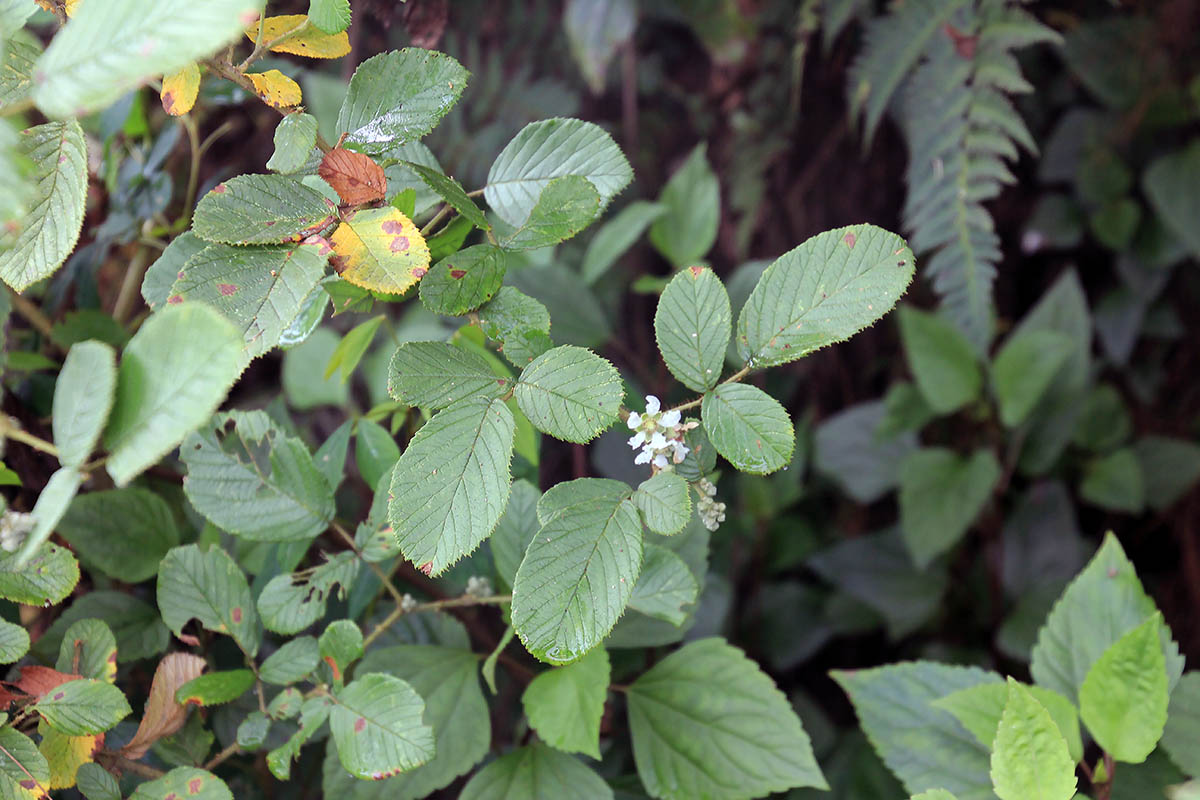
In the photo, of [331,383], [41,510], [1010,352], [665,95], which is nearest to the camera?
[41,510]

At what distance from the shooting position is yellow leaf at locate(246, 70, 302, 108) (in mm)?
405

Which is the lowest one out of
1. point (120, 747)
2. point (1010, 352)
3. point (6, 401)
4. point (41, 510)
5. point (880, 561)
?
point (880, 561)

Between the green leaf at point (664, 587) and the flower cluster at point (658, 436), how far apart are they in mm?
111

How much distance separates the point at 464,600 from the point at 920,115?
0.79 m

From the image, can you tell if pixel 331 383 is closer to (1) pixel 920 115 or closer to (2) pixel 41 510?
(2) pixel 41 510

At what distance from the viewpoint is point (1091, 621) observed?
0.60 meters

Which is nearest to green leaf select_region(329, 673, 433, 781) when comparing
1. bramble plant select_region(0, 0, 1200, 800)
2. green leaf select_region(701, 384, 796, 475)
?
bramble plant select_region(0, 0, 1200, 800)

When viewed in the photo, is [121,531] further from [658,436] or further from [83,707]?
[658,436]

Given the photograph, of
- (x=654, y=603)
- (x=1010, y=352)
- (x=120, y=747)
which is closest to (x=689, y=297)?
(x=654, y=603)

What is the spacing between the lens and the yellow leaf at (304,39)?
0.42m

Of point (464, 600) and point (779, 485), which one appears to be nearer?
point (464, 600)

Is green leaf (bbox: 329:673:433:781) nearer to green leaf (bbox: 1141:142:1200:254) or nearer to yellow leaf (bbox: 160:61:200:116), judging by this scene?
yellow leaf (bbox: 160:61:200:116)

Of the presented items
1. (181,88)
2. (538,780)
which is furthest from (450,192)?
(538,780)

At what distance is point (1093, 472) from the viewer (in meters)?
1.17
